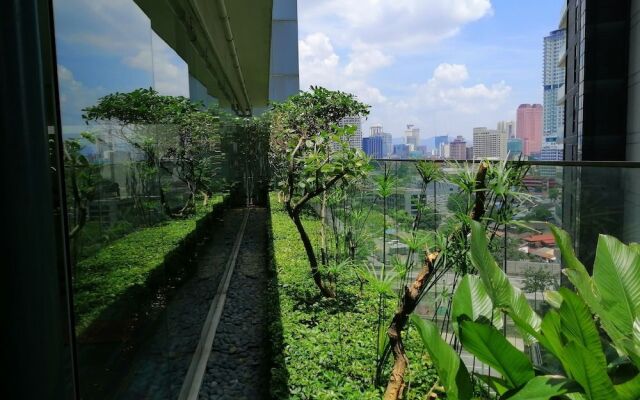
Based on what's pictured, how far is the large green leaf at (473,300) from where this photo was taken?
1747mm

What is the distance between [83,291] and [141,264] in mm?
573

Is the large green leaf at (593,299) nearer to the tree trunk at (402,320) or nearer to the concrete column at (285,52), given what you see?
the tree trunk at (402,320)

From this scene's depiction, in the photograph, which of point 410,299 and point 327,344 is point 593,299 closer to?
point 410,299

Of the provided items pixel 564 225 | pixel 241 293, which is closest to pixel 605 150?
pixel 241 293

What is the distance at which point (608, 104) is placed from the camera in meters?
19.4

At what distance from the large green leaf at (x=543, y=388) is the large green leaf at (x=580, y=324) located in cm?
13

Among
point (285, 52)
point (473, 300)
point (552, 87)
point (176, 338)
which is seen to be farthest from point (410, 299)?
point (552, 87)

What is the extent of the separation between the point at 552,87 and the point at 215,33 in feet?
130

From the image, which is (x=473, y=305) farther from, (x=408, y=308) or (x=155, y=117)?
(x=155, y=117)

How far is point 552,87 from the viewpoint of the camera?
38.9 m

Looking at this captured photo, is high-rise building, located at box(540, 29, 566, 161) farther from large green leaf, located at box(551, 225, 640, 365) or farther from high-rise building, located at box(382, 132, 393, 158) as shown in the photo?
large green leaf, located at box(551, 225, 640, 365)

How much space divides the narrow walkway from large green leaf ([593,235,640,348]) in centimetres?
192

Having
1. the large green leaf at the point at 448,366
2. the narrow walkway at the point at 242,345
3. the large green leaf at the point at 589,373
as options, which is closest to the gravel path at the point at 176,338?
the narrow walkway at the point at 242,345

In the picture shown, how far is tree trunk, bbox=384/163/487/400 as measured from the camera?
1.90 metres
